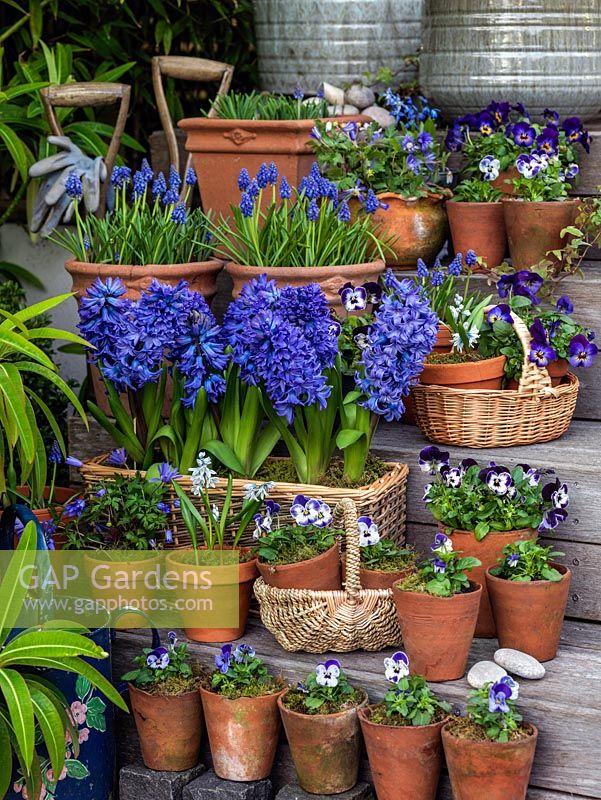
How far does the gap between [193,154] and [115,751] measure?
1.78 m

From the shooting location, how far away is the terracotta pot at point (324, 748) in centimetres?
212

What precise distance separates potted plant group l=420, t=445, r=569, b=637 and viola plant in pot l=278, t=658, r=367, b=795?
0.38 m

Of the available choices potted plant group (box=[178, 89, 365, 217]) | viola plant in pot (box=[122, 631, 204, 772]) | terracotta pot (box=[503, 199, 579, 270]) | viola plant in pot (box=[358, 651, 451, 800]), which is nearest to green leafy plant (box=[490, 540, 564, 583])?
viola plant in pot (box=[358, 651, 451, 800])

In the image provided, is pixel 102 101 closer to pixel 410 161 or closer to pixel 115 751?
pixel 410 161

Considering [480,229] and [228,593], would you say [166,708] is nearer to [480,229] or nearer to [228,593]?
[228,593]

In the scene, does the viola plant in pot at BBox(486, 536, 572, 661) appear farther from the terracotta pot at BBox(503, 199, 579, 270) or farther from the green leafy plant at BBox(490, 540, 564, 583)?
the terracotta pot at BBox(503, 199, 579, 270)

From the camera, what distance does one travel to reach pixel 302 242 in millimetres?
2805

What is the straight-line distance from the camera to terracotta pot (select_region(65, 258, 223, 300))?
2838 millimetres

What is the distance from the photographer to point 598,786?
6.81ft

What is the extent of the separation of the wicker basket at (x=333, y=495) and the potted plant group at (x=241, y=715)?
0.36m

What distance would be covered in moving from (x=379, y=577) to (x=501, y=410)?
56 cm

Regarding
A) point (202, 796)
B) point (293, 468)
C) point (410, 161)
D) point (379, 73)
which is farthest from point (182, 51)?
point (202, 796)

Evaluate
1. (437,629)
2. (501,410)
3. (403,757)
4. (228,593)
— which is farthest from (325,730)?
(501,410)

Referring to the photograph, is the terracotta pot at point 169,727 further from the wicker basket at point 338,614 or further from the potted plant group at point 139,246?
the potted plant group at point 139,246
